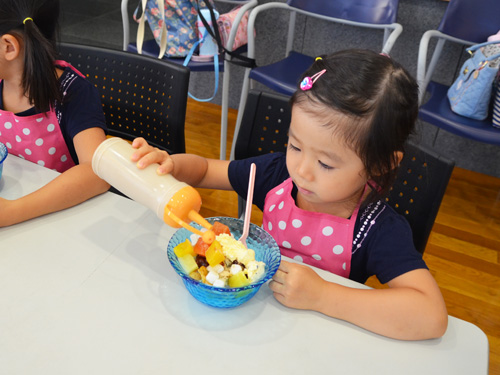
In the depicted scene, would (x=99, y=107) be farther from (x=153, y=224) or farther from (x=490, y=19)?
(x=490, y=19)

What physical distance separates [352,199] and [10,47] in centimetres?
76

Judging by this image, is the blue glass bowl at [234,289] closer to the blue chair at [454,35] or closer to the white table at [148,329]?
the white table at [148,329]

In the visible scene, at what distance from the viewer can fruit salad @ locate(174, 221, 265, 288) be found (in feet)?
1.96

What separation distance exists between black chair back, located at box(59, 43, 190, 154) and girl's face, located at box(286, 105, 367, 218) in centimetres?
46

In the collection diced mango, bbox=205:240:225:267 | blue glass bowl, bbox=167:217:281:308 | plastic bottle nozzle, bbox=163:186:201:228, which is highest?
plastic bottle nozzle, bbox=163:186:201:228

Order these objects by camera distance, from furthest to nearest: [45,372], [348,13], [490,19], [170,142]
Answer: [348,13] → [490,19] → [170,142] → [45,372]

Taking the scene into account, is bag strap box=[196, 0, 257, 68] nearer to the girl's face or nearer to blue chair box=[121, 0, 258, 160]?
blue chair box=[121, 0, 258, 160]

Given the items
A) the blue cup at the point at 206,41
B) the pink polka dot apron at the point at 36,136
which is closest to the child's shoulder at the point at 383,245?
the pink polka dot apron at the point at 36,136

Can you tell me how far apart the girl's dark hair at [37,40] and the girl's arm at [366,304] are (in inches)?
26.1

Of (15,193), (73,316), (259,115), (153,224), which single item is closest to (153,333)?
(73,316)

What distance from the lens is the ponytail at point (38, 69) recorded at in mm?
930

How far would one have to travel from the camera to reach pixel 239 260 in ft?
2.01

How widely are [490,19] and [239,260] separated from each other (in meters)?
1.68

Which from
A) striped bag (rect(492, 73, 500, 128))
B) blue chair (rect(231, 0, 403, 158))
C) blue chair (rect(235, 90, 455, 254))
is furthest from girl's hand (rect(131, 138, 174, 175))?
striped bag (rect(492, 73, 500, 128))
